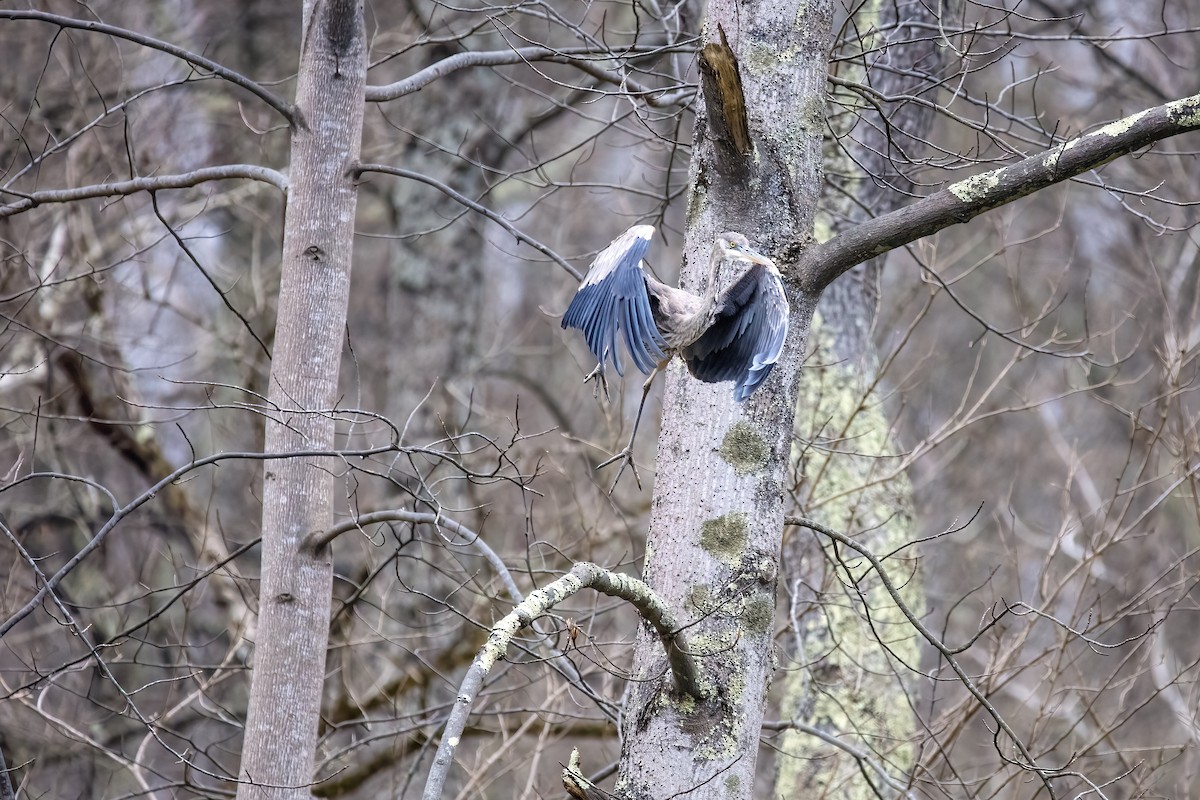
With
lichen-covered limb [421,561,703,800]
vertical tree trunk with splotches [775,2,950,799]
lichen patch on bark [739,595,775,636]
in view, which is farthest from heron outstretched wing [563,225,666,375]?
vertical tree trunk with splotches [775,2,950,799]

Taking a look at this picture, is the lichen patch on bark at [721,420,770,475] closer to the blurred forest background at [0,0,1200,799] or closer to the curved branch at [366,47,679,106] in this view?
the blurred forest background at [0,0,1200,799]

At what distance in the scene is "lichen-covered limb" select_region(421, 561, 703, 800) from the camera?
6.27 ft

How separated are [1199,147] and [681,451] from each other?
7560 mm

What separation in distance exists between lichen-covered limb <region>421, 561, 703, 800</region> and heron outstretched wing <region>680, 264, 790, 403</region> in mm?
622

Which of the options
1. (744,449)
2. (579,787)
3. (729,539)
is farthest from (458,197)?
(579,787)

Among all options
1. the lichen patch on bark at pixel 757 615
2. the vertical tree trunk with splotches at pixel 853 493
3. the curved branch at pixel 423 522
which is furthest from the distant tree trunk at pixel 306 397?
the vertical tree trunk with splotches at pixel 853 493

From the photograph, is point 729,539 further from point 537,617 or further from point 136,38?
point 136,38

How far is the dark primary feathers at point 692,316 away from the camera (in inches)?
110

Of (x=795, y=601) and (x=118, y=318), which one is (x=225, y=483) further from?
(x=795, y=601)

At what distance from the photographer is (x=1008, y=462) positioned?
1024 cm

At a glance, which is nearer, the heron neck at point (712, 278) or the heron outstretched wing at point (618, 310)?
the heron neck at point (712, 278)

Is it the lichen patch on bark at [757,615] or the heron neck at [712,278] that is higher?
the heron neck at [712,278]

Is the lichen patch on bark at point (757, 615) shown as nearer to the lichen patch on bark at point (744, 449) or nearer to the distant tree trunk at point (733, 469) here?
the distant tree trunk at point (733, 469)

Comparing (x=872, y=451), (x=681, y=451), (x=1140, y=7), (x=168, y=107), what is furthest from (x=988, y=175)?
(x=1140, y=7)
